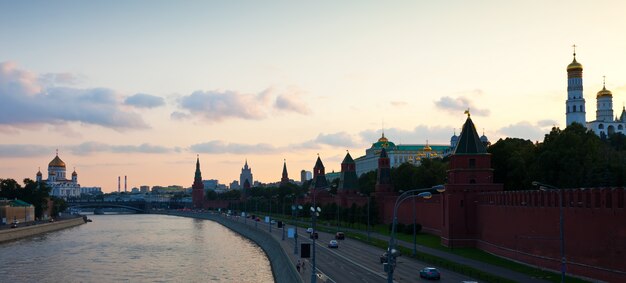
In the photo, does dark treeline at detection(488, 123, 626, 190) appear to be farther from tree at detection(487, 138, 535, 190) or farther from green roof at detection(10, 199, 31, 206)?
green roof at detection(10, 199, 31, 206)

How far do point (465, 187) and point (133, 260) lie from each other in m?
35.8

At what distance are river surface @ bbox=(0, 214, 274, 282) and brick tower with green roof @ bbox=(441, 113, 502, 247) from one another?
689 inches

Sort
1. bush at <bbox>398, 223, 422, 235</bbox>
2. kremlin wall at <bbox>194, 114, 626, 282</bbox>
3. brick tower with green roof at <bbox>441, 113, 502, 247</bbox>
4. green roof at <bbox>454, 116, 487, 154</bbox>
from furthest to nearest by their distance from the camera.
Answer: bush at <bbox>398, 223, 422, 235</bbox>, green roof at <bbox>454, 116, 487, 154</bbox>, brick tower with green roof at <bbox>441, 113, 502, 247</bbox>, kremlin wall at <bbox>194, 114, 626, 282</bbox>

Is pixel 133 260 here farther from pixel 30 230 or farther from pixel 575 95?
pixel 575 95

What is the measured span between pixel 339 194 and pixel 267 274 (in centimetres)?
6434

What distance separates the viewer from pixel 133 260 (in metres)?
77.2

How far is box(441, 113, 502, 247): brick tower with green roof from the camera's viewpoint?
6625 centimetres

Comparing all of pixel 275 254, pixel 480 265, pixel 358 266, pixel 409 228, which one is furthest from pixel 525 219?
pixel 409 228

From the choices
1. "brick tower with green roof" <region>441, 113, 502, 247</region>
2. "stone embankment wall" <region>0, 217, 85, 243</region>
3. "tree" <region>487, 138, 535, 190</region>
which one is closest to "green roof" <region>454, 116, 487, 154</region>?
"brick tower with green roof" <region>441, 113, 502, 247</region>

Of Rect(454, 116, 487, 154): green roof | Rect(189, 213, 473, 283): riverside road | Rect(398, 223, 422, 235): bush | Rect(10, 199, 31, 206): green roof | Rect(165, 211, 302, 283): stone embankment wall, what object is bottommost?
Rect(165, 211, 302, 283): stone embankment wall

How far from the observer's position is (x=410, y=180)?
12288 centimetres

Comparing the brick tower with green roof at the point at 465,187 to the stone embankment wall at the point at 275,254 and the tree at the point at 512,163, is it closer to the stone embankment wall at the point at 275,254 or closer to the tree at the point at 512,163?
the tree at the point at 512,163

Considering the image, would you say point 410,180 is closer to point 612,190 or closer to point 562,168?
point 562,168

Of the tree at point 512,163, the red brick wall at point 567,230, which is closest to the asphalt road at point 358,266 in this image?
the red brick wall at point 567,230
